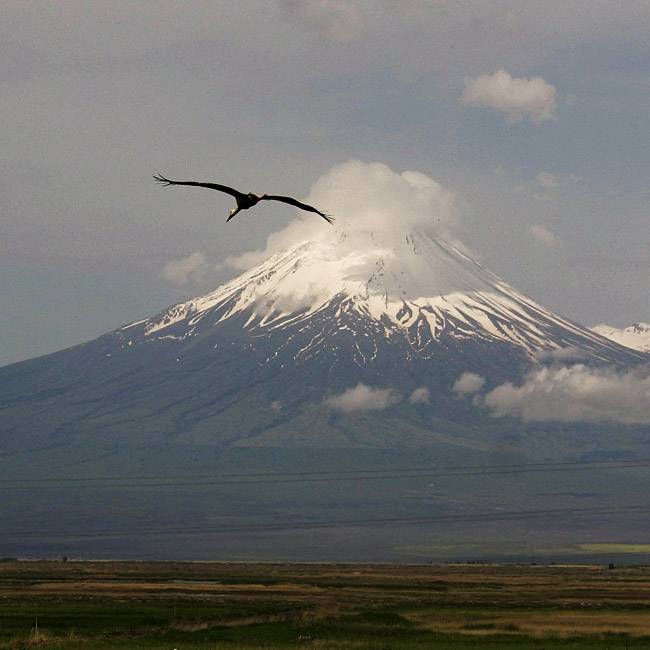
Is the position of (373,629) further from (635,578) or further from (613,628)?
(635,578)

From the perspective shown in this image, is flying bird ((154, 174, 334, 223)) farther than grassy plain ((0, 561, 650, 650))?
No

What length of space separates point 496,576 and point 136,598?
7966cm

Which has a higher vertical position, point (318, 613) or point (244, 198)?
point (244, 198)

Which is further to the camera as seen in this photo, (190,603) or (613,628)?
(190,603)

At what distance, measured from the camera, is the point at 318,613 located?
9588 cm

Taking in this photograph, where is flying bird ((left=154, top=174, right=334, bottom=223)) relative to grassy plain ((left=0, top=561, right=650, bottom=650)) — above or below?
above

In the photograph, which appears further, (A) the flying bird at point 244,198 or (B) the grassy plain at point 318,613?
(B) the grassy plain at point 318,613

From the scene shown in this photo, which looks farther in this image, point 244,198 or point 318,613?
point 318,613

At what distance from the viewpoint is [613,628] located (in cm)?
8694

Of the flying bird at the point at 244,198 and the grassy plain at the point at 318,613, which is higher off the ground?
the flying bird at the point at 244,198

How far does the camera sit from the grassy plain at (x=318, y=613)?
75250 millimetres

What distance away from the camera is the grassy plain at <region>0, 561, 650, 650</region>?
247ft

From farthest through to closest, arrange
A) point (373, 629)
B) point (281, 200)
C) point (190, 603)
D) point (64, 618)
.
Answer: point (190, 603)
point (64, 618)
point (373, 629)
point (281, 200)

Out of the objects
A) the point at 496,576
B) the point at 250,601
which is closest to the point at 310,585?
the point at 250,601
